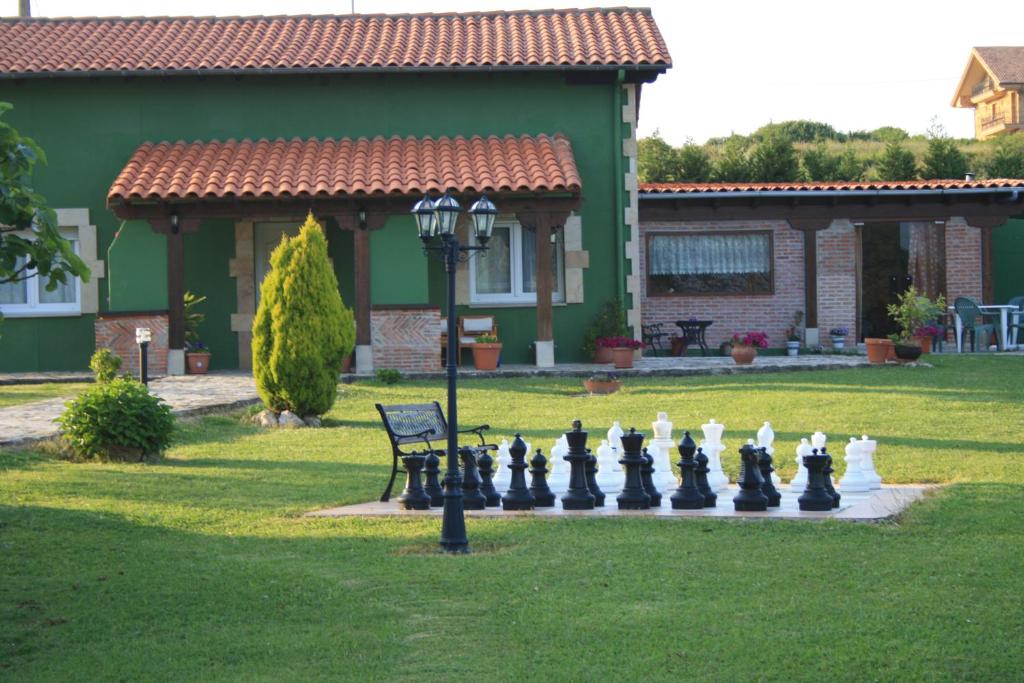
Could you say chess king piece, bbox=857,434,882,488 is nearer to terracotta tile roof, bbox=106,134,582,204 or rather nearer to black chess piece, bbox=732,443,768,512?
black chess piece, bbox=732,443,768,512

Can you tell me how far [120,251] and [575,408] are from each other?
7767mm

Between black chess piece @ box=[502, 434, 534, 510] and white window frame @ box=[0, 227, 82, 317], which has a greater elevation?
white window frame @ box=[0, 227, 82, 317]

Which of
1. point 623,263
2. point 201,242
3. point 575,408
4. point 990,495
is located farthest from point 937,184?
point 990,495

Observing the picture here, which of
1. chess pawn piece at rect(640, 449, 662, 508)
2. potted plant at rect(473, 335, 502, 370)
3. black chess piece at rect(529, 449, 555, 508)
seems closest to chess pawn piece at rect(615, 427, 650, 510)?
chess pawn piece at rect(640, 449, 662, 508)

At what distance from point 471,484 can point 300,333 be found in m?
5.30

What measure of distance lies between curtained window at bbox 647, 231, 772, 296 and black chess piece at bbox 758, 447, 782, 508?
13.7 meters

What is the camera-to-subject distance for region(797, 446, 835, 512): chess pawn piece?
8.57 metres

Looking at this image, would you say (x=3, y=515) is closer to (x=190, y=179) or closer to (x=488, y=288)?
(x=190, y=179)

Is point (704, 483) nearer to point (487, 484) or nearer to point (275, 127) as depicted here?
point (487, 484)

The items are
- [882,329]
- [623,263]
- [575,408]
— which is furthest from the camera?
[882,329]

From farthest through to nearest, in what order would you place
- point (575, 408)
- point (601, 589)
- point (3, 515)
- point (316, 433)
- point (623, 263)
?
point (623, 263)
point (575, 408)
point (316, 433)
point (3, 515)
point (601, 589)

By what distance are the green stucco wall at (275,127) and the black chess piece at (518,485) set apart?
11.2 metres

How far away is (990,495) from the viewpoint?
9.06 meters

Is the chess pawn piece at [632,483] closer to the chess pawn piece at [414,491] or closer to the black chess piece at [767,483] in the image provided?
the black chess piece at [767,483]
